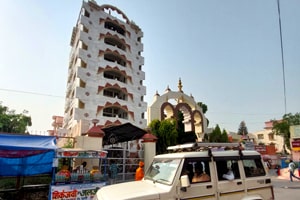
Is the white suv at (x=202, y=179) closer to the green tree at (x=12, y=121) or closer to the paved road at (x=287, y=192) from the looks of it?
the paved road at (x=287, y=192)

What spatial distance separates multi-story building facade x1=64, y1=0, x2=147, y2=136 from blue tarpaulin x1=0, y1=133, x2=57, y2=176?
12018 mm

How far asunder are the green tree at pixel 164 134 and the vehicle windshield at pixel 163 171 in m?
15.3

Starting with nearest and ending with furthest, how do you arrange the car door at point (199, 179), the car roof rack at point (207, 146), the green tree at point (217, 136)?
1. the car door at point (199, 179)
2. the car roof rack at point (207, 146)
3. the green tree at point (217, 136)

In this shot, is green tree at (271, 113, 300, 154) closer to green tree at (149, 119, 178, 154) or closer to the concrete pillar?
green tree at (149, 119, 178, 154)

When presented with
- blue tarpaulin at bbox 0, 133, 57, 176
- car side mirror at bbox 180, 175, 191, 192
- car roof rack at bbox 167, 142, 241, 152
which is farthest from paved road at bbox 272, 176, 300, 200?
blue tarpaulin at bbox 0, 133, 57, 176

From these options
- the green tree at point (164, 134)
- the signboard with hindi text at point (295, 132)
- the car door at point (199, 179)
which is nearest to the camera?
the car door at point (199, 179)

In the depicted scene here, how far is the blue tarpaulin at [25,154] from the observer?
690 cm

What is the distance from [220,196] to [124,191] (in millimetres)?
2060

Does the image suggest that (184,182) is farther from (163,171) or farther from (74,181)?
(74,181)

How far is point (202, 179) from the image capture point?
463cm

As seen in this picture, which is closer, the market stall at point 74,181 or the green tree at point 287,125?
the market stall at point 74,181

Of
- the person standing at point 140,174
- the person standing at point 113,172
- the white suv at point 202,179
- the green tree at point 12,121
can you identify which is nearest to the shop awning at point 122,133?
the person standing at point 113,172

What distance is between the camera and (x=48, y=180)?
9.84 m

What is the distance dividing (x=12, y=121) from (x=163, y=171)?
3461 centimetres
